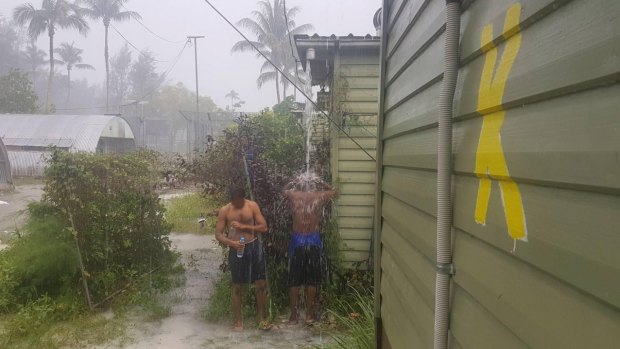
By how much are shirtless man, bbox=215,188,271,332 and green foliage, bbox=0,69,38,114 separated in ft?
112

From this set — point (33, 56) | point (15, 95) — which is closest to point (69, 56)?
point (33, 56)

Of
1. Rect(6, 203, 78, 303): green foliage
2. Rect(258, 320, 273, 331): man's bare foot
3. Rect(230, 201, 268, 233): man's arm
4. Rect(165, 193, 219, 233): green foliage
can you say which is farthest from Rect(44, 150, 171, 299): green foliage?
Rect(165, 193, 219, 233): green foliage

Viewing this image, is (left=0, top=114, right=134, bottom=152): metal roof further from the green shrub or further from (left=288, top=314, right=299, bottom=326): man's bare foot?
(left=288, top=314, right=299, bottom=326): man's bare foot

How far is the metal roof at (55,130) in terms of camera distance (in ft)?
81.1

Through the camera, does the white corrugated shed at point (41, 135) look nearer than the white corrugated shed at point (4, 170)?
No

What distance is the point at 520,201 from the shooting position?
991mm

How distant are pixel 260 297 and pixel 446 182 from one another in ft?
14.7

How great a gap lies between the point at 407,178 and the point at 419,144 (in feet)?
0.95

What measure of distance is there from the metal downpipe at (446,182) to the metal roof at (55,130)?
1001 inches

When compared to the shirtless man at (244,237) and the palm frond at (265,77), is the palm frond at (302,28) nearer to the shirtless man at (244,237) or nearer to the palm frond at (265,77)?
the palm frond at (265,77)

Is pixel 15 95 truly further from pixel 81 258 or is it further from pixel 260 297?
pixel 260 297

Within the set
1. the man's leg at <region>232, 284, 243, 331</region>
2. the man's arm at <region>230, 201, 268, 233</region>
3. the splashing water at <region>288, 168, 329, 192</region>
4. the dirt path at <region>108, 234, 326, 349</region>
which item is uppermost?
the splashing water at <region>288, 168, 329, 192</region>

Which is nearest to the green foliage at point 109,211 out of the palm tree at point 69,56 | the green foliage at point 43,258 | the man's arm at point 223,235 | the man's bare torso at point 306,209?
→ the green foliage at point 43,258

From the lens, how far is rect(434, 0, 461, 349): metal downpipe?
1.43 m
